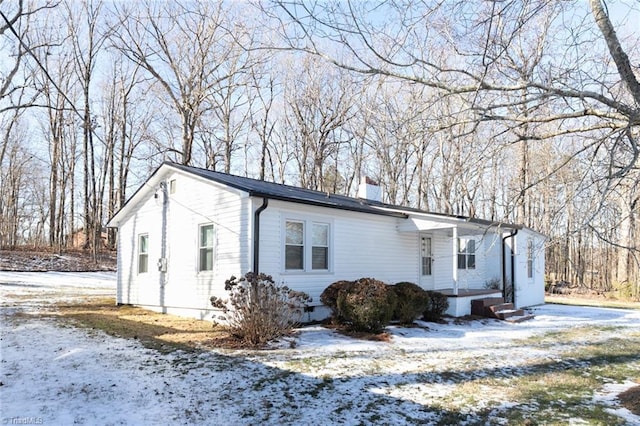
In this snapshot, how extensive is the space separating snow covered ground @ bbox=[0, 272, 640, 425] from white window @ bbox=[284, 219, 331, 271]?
5.95ft

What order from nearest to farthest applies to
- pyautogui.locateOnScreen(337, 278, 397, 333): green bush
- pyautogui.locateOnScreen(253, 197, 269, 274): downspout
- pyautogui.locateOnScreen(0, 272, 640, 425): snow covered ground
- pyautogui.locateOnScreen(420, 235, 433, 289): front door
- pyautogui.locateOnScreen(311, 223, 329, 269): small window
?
pyautogui.locateOnScreen(0, 272, 640, 425): snow covered ground, pyautogui.locateOnScreen(337, 278, 397, 333): green bush, pyautogui.locateOnScreen(253, 197, 269, 274): downspout, pyautogui.locateOnScreen(311, 223, 329, 269): small window, pyautogui.locateOnScreen(420, 235, 433, 289): front door

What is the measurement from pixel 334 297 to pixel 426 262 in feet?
17.5

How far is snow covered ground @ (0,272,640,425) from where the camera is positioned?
14.8 ft

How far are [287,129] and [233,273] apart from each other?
21203 millimetres

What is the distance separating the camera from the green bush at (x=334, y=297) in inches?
369

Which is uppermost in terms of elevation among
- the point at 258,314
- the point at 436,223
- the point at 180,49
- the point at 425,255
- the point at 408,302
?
the point at 180,49

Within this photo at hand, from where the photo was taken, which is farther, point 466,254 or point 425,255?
point 466,254

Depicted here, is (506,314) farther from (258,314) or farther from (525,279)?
(258,314)

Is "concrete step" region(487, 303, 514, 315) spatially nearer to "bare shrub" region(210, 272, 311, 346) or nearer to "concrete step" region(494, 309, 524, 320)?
"concrete step" region(494, 309, 524, 320)

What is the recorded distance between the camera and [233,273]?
9.39 meters

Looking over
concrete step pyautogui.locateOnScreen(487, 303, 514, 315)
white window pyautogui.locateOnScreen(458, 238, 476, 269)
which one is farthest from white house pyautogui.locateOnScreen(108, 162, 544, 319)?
concrete step pyautogui.locateOnScreen(487, 303, 514, 315)

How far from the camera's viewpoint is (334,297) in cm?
940

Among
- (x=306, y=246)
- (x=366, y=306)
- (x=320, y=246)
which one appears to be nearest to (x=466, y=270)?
(x=320, y=246)

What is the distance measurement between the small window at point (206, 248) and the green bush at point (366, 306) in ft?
10.6
